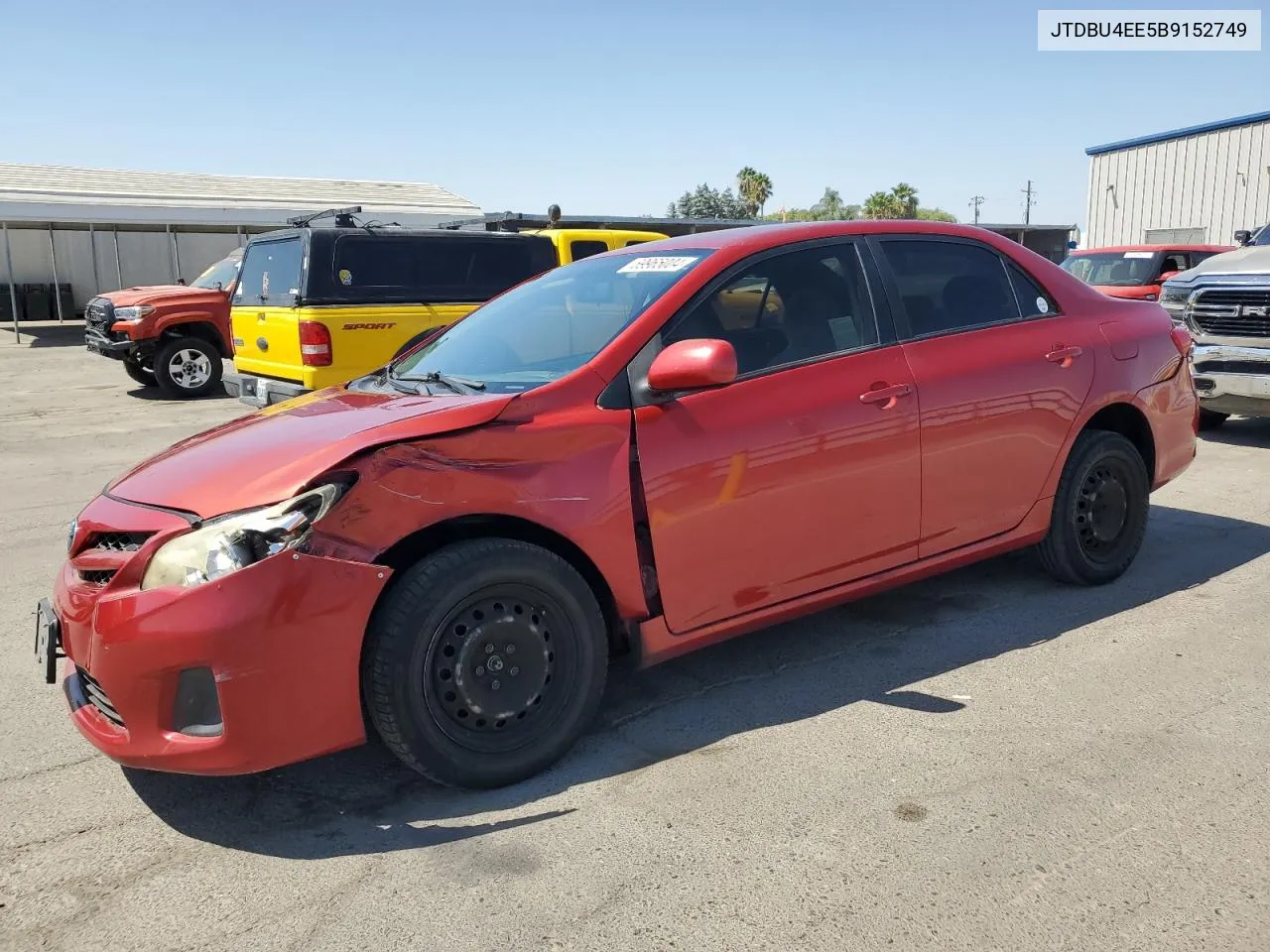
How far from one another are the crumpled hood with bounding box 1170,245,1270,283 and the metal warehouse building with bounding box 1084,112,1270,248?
1978 cm

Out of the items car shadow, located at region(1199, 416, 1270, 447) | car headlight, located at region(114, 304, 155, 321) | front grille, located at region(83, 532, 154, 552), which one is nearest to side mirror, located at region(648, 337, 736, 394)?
front grille, located at region(83, 532, 154, 552)

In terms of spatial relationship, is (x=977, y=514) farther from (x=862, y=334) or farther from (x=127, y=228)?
(x=127, y=228)

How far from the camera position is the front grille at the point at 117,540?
2.89 metres

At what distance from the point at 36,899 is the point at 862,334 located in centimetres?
318

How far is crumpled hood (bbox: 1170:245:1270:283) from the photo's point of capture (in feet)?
26.8

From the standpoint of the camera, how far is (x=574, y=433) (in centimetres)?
313

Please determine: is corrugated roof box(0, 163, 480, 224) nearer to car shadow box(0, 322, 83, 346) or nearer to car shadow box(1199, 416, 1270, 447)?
car shadow box(0, 322, 83, 346)

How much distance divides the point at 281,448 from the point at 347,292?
6.77 meters

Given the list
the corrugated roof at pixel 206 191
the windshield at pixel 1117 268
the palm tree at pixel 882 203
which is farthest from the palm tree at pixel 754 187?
the windshield at pixel 1117 268

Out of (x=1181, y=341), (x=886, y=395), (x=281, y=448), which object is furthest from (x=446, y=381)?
(x=1181, y=341)

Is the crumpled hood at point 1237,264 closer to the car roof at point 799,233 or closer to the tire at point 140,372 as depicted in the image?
the car roof at point 799,233

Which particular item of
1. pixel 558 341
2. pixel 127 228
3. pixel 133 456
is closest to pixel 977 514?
pixel 558 341

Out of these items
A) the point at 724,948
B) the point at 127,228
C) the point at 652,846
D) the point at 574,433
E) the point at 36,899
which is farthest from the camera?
the point at 127,228

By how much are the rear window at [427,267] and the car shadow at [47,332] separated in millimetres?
16447
